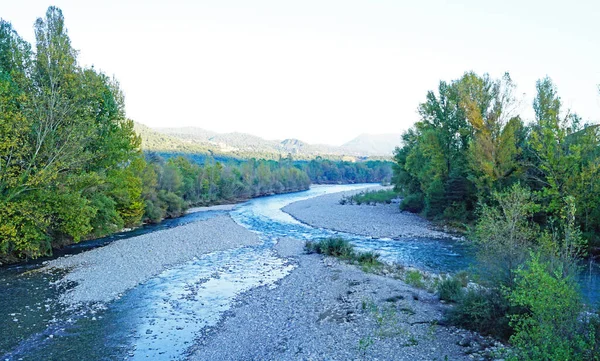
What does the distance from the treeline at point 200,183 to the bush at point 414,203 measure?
105 ft

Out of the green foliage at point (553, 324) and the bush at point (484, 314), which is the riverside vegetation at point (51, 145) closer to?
the bush at point (484, 314)

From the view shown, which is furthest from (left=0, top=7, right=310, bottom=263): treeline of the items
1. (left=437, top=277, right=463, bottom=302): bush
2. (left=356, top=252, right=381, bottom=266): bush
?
(left=437, top=277, right=463, bottom=302): bush

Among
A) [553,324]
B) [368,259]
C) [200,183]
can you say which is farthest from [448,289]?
[200,183]

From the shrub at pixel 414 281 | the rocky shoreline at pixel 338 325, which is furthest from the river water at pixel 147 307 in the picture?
the shrub at pixel 414 281

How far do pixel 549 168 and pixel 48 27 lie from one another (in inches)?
1463

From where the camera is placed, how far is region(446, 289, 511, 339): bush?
11.8 m

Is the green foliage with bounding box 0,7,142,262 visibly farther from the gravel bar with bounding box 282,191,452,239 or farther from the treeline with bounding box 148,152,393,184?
the treeline with bounding box 148,152,393,184

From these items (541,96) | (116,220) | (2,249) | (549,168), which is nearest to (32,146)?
(2,249)

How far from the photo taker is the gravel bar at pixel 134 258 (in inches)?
753

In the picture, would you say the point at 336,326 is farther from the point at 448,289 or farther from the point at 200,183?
the point at 200,183

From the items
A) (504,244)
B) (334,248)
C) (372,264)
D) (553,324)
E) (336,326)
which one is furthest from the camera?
(334,248)

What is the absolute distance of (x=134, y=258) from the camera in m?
25.5

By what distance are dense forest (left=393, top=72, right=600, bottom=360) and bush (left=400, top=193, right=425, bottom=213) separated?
0.14 meters

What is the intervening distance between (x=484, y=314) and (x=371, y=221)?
3235 centimetres
